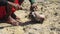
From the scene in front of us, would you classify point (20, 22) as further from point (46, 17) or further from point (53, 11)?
point (53, 11)

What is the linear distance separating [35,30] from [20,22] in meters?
0.46

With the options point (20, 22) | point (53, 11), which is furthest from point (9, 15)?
point (53, 11)

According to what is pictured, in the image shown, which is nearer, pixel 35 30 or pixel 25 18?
pixel 35 30

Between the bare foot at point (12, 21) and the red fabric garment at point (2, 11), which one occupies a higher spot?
the red fabric garment at point (2, 11)

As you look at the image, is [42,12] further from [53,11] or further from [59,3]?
[59,3]

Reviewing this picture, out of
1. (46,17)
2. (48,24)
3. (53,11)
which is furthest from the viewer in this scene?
(53,11)

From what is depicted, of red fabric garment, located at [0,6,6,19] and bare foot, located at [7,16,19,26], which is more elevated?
red fabric garment, located at [0,6,6,19]

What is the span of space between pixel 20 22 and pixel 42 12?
663 mm

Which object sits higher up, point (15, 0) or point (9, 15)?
point (15, 0)

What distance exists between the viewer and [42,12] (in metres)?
4.51

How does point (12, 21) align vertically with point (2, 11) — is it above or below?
below

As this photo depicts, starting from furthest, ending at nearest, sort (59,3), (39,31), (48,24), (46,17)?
(59,3), (46,17), (48,24), (39,31)

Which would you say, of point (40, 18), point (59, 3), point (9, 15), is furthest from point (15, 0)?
point (59, 3)

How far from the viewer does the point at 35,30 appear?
12.1ft
